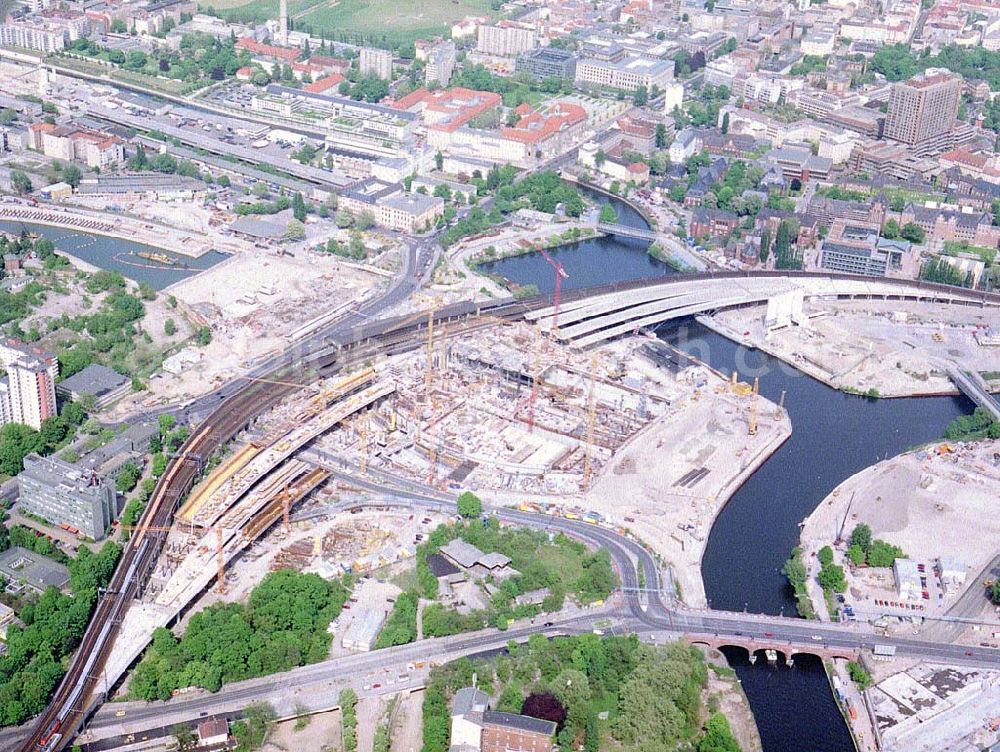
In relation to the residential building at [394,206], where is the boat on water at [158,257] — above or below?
below

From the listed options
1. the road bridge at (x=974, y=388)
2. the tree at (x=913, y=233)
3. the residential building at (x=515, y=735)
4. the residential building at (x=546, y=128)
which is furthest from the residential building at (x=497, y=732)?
the residential building at (x=546, y=128)

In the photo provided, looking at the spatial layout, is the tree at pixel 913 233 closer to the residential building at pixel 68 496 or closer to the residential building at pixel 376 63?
the residential building at pixel 376 63

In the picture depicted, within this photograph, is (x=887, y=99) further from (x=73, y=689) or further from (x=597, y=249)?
(x=73, y=689)

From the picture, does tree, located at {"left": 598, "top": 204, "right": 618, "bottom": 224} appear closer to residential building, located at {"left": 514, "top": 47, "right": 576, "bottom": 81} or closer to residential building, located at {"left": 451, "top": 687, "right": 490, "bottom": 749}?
residential building, located at {"left": 514, "top": 47, "right": 576, "bottom": 81}

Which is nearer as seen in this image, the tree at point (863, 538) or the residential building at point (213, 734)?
the residential building at point (213, 734)

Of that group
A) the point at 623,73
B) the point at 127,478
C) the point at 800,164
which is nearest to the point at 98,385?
the point at 127,478

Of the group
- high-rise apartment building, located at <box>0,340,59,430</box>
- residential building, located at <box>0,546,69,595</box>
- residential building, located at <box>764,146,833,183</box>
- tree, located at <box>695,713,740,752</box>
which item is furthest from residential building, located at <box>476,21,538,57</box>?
tree, located at <box>695,713,740,752</box>

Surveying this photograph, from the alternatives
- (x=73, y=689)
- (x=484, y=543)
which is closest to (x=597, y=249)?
(x=484, y=543)
